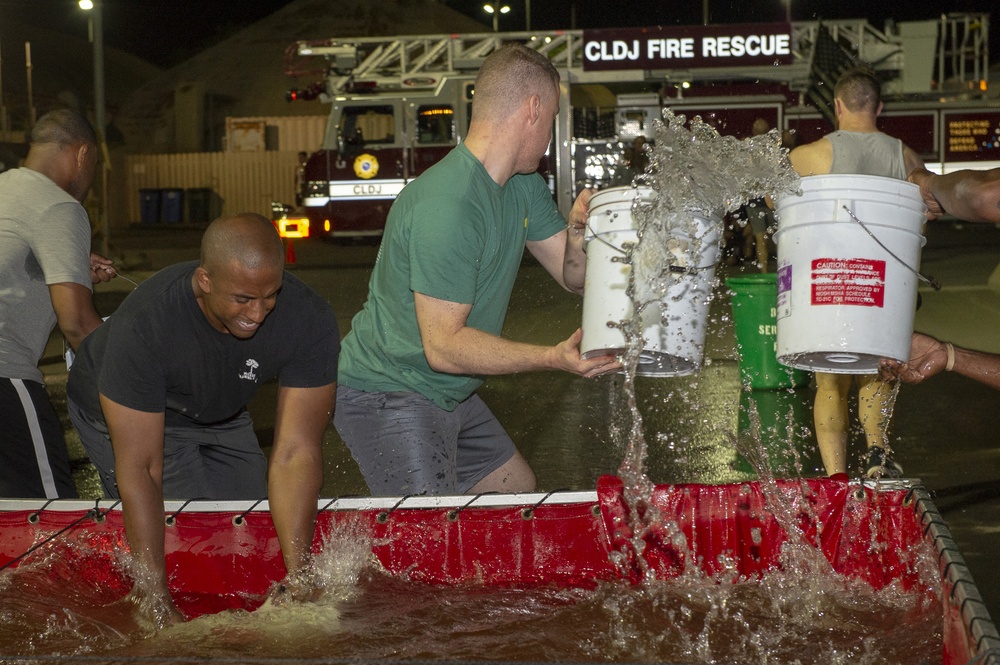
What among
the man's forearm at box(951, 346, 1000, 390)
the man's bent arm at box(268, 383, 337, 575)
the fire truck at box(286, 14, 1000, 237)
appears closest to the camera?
the man's bent arm at box(268, 383, 337, 575)

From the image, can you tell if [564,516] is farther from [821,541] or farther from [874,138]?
[874,138]

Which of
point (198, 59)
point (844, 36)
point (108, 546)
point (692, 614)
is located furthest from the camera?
point (198, 59)

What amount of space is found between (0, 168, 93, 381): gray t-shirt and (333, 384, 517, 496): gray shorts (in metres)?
1.17

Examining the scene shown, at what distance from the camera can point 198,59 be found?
51688 mm

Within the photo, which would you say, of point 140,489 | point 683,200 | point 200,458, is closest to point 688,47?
point 200,458

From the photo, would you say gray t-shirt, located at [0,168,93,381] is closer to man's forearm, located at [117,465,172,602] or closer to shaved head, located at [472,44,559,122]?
man's forearm, located at [117,465,172,602]

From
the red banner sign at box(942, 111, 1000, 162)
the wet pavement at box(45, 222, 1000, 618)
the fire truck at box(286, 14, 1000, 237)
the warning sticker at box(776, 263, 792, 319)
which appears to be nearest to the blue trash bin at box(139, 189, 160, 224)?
the fire truck at box(286, 14, 1000, 237)

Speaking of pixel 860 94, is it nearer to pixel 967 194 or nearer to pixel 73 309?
pixel 967 194

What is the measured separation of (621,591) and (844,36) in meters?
16.1

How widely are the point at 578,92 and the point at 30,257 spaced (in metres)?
14.0

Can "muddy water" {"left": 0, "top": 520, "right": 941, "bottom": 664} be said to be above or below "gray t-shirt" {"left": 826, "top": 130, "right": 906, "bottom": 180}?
below

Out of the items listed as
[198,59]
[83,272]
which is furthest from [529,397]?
[198,59]

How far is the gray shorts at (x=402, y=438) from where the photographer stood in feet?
11.4

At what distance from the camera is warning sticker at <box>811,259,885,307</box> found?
317 cm
